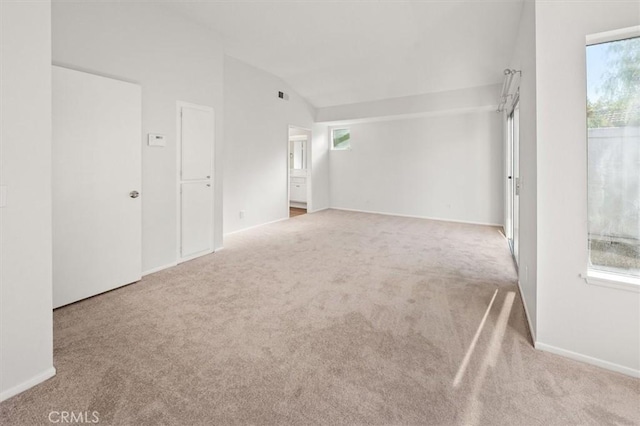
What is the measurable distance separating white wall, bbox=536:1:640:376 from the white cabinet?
758cm

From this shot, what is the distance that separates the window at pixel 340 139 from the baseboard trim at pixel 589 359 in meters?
6.92

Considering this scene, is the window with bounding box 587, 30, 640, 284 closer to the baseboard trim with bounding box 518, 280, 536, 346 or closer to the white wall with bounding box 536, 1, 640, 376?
the white wall with bounding box 536, 1, 640, 376

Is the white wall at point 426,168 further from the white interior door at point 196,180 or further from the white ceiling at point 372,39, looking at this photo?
the white interior door at point 196,180

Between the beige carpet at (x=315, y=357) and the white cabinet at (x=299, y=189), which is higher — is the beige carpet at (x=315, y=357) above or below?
below

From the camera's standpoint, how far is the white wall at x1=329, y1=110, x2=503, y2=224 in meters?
6.51

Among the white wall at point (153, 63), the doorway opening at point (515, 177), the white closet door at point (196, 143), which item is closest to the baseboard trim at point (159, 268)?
the white wall at point (153, 63)

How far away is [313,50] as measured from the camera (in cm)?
509

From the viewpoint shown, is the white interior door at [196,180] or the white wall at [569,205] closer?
the white wall at [569,205]

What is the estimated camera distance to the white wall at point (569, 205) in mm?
1808

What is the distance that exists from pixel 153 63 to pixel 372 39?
307 centimetres

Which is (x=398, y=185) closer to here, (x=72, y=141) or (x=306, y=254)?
(x=306, y=254)

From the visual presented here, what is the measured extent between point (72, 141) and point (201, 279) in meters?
1.77

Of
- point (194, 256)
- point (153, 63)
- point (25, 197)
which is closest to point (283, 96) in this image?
point (153, 63)

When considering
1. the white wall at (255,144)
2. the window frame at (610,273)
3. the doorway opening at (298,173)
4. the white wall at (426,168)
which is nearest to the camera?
the window frame at (610,273)
